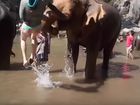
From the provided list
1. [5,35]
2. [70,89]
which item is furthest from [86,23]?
[5,35]

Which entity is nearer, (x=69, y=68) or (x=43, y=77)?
(x=43, y=77)

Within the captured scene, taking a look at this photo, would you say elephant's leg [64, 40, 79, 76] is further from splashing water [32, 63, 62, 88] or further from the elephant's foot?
the elephant's foot

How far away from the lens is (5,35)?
401 inches

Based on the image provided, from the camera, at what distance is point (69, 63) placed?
33.3 ft

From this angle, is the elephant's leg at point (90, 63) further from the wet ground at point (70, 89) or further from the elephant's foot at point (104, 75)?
the elephant's foot at point (104, 75)

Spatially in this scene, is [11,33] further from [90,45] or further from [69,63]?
[90,45]

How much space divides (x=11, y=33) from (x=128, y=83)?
3042mm

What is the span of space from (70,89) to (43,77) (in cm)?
92

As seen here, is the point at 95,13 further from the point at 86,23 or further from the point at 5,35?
the point at 5,35

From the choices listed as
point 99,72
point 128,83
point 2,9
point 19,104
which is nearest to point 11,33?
point 2,9

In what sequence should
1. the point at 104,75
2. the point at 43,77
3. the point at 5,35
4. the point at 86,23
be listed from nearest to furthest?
1. the point at 86,23
2. the point at 43,77
3. the point at 104,75
4. the point at 5,35

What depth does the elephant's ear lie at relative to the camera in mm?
8531

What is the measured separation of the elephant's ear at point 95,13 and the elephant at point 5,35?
226 centimetres

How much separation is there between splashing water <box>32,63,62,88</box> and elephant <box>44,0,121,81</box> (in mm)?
750
